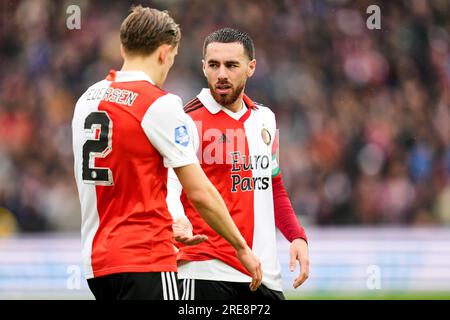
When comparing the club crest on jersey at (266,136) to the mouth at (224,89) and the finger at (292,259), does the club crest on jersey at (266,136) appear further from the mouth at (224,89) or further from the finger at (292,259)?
the finger at (292,259)

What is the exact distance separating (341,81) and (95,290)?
9433mm

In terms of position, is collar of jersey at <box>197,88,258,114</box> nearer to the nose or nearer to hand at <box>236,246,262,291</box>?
the nose

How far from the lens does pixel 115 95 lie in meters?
4.27

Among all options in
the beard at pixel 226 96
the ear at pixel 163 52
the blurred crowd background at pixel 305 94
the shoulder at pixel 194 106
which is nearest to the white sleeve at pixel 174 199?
the shoulder at pixel 194 106

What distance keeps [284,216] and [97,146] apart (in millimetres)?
1635

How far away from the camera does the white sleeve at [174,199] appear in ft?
15.6

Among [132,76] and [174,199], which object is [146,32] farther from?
[174,199]

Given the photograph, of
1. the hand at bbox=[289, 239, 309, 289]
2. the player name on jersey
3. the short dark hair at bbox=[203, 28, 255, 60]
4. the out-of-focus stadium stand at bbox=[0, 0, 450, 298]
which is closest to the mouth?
the short dark hair at bbox=[203, 28, 255, 60]

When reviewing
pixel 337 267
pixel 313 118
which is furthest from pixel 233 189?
pixel 313 118

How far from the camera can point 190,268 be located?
17.2 feet

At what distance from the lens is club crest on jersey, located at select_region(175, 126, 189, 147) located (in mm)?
4211

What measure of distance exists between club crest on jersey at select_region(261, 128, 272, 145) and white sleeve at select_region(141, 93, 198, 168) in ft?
4.36
